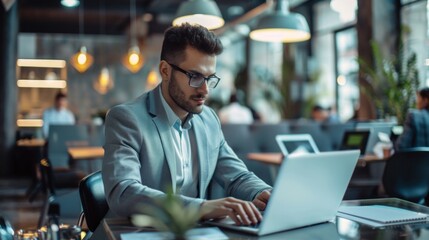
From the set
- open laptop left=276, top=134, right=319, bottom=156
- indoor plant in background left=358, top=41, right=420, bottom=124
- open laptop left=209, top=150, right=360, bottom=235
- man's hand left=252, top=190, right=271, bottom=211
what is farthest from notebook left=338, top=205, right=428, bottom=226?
indoor plant in background left=358, top=41, right=420, bottom=124

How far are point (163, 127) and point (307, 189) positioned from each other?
2.18ft

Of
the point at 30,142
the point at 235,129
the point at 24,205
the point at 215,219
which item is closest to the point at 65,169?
the point at 24,205

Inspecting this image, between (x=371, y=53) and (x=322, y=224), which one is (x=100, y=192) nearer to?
(x=322, y=224)

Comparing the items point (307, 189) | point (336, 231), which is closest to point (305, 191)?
point (307, 189)

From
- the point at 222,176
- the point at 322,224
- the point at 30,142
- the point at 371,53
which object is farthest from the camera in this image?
the point at 30,142

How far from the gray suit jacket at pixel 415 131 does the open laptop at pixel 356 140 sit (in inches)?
13.0

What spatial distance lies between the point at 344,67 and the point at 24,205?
6089 millimetres

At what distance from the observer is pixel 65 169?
638 cm

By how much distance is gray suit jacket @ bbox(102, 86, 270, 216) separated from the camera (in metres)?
1.65

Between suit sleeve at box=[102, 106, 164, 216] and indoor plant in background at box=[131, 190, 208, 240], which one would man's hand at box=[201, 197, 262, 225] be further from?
indoor plant in background at box=[131, 190, 208, 240]

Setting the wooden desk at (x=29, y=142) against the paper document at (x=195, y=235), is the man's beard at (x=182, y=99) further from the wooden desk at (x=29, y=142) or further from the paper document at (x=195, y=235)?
the wooden desk at (x=29, y=142)

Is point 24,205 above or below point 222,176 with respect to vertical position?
below

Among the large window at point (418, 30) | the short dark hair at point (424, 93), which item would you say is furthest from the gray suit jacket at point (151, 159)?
the large window at point (418, 30)

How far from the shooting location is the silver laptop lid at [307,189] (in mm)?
1361
